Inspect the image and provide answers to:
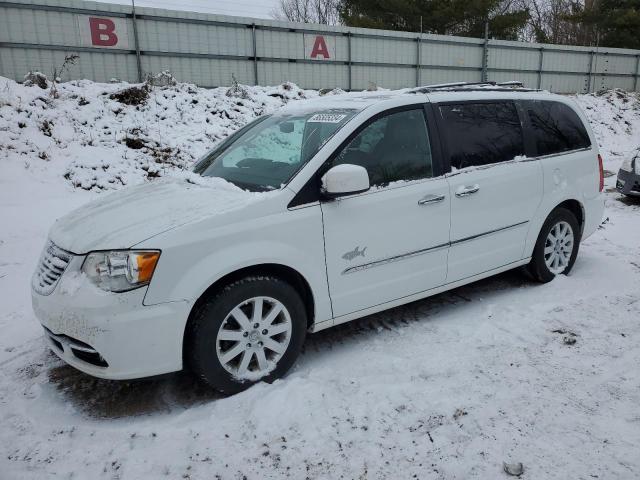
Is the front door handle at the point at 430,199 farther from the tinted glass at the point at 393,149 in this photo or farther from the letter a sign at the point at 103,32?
the letter a sign at the point at 103,32

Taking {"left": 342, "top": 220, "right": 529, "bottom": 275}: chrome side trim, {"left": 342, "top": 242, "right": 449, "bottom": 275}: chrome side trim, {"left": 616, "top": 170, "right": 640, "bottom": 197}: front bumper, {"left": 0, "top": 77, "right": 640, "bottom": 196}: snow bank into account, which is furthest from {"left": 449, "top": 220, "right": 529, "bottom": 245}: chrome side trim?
{"left": 0, "top": 77, "right": 640, "bottom": 196}: snow bank

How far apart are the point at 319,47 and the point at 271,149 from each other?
12084 millimetres

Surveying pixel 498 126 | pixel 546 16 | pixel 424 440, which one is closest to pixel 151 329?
pixel 424 440

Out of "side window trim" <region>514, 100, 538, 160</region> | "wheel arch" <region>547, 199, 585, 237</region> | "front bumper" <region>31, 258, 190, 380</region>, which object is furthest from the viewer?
"wheel arch" <region>547, 199, 585, 237</region>

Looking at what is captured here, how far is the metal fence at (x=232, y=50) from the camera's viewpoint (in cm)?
1101

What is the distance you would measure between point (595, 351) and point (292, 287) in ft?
6.88

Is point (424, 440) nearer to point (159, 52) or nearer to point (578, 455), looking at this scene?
point (578, 455)

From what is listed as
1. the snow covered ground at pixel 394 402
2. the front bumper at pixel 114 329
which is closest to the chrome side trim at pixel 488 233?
the snow covered ground at pixel 394 402

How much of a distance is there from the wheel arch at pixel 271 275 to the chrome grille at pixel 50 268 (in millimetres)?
765

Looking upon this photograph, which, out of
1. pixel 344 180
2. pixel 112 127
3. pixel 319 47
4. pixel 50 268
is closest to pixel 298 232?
pixel 344 180

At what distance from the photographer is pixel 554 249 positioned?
4.59 metres

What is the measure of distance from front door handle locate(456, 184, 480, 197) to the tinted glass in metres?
0.28

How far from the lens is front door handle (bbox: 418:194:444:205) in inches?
137

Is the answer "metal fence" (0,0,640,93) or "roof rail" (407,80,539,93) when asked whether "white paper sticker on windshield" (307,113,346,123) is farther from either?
"metal fence" (0,0,640,93)
